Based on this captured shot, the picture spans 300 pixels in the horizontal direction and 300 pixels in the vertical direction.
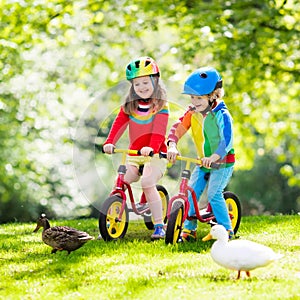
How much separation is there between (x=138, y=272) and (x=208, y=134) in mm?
1722

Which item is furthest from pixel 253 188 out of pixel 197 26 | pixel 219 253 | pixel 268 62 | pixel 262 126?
pixel 219 253

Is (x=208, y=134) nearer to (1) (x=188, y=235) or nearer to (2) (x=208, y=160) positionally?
(2) (x=208, y=160)

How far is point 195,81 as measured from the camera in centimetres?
611

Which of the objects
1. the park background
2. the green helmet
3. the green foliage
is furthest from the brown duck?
the green foliage

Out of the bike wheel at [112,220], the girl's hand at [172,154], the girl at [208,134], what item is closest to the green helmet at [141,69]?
the girl at [208,134]

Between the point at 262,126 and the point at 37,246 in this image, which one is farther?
the point at 262,126

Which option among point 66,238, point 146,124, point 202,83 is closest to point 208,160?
point 202,83

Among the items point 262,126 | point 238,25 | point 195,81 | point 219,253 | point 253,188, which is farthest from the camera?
point 253,188

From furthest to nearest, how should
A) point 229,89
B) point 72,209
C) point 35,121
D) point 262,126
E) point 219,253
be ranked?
1. point 72,209
2. point 35,121
3. point 262,126
4. point 229,89
5. point 219,253

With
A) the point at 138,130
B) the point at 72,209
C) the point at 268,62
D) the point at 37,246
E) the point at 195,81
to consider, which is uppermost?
the point at 268,62

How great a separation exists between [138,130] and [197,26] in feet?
21.6

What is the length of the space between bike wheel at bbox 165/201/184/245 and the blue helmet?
3.47 ft

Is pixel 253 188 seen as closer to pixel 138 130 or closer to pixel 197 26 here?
pixel 197 26

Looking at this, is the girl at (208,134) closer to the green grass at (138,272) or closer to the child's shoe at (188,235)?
the child's shoe at (188,235)
